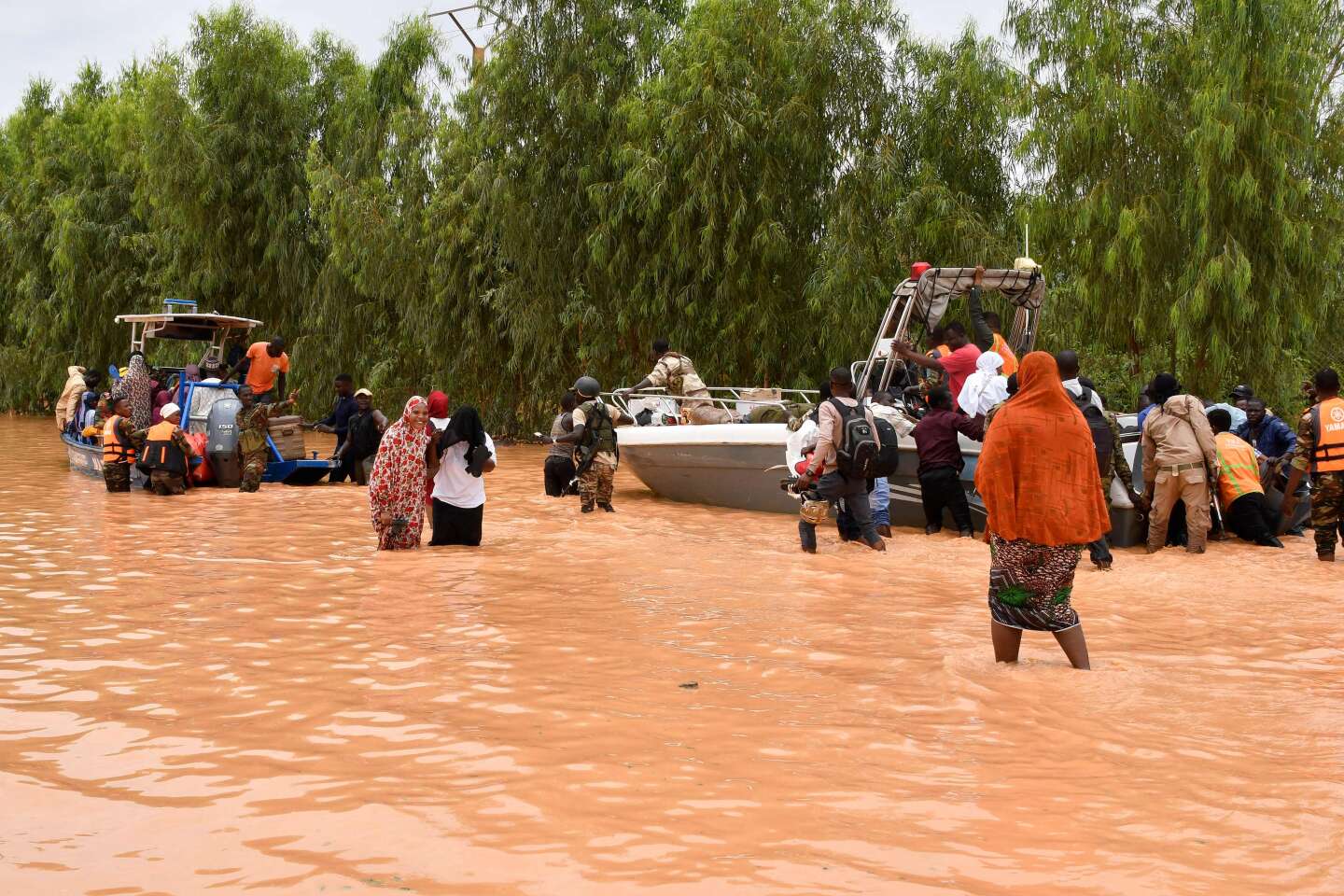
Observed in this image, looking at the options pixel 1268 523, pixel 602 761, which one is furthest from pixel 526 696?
pixel 1268 523

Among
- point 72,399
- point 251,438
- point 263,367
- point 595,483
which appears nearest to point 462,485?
point 595,483

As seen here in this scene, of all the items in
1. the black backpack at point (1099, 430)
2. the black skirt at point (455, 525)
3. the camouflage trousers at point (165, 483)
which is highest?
the black backpack at point (1099, 430)

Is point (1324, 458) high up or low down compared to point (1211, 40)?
down

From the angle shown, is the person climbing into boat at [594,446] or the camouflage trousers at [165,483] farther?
the camouflage trousers at [165,483]

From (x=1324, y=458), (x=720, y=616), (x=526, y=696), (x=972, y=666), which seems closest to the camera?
(x=526, y=696)

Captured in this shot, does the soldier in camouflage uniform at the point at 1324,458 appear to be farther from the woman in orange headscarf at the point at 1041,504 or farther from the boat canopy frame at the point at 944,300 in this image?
the woman in orange headscarf at the point at 1041,504

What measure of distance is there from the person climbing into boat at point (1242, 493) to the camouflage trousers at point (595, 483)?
5950mm

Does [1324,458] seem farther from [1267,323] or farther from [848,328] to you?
[848,328]

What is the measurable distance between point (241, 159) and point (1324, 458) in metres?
24.0

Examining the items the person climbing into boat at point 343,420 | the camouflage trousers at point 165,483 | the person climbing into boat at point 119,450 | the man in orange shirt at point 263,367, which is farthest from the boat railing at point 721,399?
the person climbing into boat at point 119,450

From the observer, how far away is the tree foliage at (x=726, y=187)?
16312mm

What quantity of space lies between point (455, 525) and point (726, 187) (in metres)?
10.7

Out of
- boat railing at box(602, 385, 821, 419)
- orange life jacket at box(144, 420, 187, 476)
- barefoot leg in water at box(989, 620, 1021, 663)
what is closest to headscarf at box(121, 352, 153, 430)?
orange life jacket at box(144, 420, 187, 476)

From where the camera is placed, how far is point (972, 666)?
650cm
